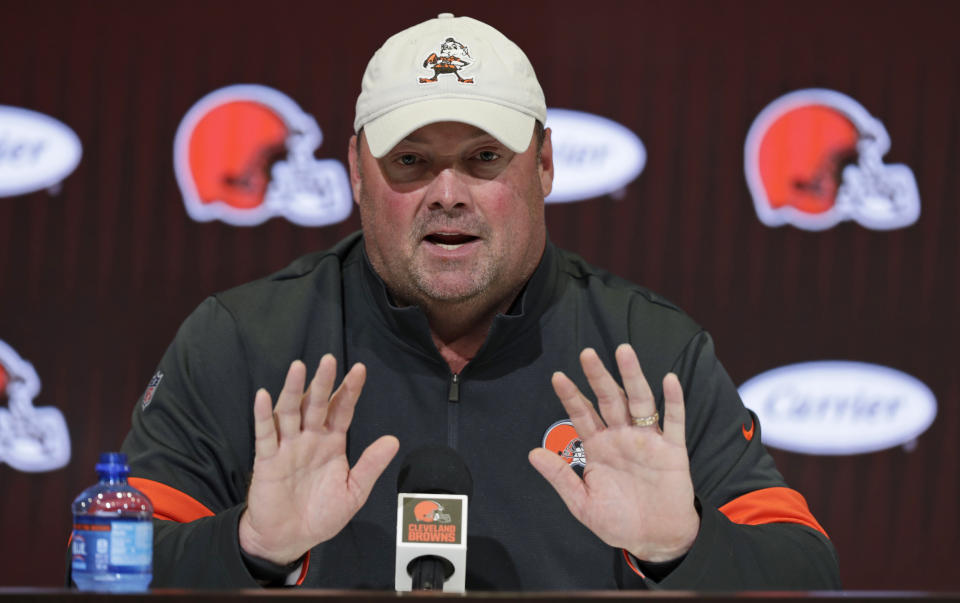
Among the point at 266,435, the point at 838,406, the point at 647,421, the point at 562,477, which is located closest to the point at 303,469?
the point at 266,435

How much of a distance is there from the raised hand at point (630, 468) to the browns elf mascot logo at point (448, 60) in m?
0.58

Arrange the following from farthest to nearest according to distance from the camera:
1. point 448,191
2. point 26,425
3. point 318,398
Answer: point 26,425, point 448,191, point 318,398

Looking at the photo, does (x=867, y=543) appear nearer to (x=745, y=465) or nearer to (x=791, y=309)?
(x=791, y=309)

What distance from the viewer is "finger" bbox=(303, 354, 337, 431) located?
131 cm

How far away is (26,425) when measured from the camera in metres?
2.69

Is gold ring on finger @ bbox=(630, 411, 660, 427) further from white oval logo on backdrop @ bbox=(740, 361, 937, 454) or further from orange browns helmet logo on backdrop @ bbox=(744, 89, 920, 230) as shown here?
orange browns helmet logo on backdrop @ bbox=(744, 89, 920, 230)

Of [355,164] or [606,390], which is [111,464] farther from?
[355,164]

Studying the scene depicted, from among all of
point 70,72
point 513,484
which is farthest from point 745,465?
point 70,72

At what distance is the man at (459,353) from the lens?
5.16ft

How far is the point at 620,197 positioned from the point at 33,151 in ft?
5.03

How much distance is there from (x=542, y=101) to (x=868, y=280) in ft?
4.54

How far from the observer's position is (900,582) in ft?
9.00

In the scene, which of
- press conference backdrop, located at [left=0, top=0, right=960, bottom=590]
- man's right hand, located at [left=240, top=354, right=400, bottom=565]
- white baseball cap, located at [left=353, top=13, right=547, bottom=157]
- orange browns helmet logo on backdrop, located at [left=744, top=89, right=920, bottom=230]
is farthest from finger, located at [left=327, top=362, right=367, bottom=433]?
orange browns helmet logo on backdrop, located at [left=744, top=89, right=920, bottom=230]

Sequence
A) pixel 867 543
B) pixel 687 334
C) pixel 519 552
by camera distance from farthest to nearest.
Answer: pixel 867 543 → pixel 687 334 → pixel 519 552
